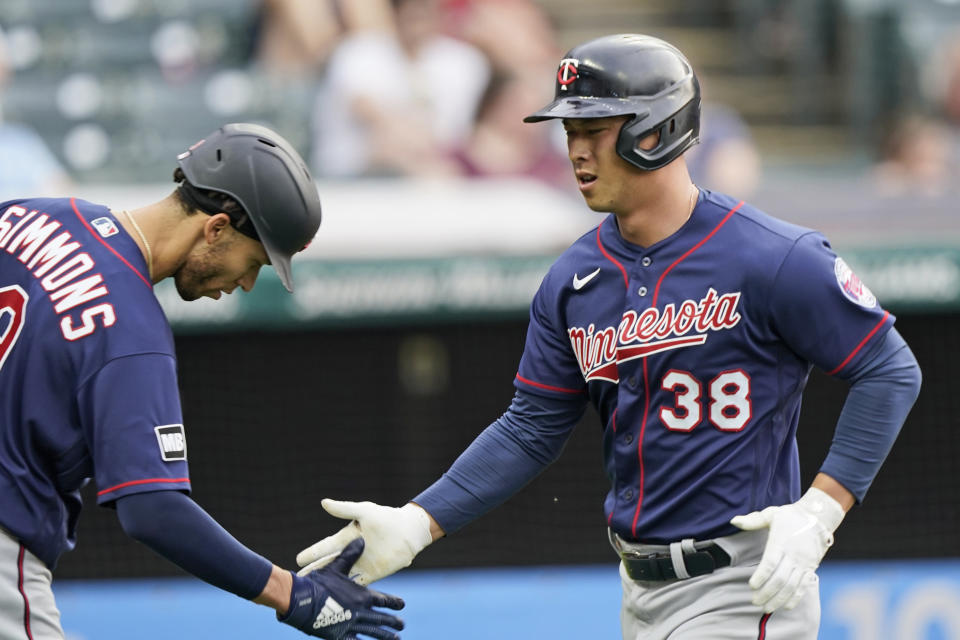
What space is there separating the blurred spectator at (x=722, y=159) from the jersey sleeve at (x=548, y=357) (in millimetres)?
3342

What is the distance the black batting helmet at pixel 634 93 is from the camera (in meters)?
3.24

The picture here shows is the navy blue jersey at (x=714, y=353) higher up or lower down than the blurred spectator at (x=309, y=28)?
lower down

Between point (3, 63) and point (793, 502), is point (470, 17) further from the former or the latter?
point (793, 502)

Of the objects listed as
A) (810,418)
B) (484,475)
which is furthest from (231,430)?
(484,475)

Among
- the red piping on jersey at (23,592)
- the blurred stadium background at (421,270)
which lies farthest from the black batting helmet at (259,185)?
the blurred stadium background at (421,270)

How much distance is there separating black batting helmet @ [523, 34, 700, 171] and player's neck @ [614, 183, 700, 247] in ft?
0.35

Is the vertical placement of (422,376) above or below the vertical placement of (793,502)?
below

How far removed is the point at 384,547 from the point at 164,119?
14.8 feet

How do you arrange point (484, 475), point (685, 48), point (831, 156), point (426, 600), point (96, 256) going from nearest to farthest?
point (96, 256) → point (484, 475) → point (426, 600) → point (831, 156) → point (685, 48)

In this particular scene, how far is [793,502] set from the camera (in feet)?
10.9

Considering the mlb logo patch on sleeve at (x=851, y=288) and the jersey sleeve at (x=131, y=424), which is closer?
the jersey sleeve at (x=131, y=424)

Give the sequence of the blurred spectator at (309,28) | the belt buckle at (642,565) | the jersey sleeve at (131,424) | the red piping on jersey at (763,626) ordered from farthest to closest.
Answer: the blurred spectator at (309,28) < the belt buckle at (642,565) < the red piping on jersey at (763,626) < the jersey sleeve at (131,424)

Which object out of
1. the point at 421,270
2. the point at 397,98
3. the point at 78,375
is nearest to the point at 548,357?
the point at 78,375

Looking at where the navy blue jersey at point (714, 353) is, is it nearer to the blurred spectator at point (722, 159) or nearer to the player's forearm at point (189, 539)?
the player's forearm at point (189, 539)
